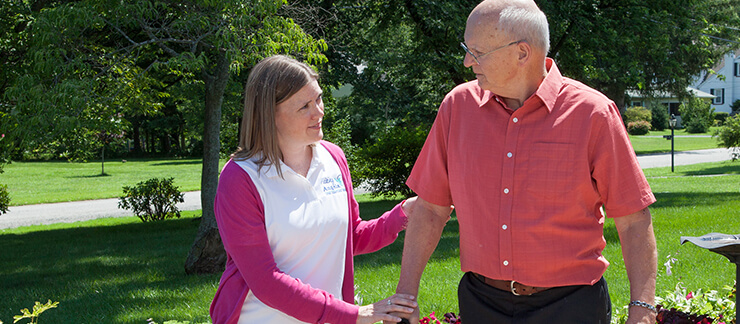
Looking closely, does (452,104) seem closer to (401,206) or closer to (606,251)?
(401,206)

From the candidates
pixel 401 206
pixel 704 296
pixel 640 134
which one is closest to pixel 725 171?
pixel 704 296

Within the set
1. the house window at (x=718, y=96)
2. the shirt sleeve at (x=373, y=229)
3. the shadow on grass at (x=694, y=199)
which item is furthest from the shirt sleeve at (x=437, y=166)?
the house window at (x=718, y=96)

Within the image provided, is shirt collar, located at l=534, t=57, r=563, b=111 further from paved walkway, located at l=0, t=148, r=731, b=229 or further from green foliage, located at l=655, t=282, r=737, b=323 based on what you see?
paved walkway, located at l=0, t=148, r=731, b=229

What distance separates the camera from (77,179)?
101 ft

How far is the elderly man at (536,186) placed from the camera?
88.3 inches

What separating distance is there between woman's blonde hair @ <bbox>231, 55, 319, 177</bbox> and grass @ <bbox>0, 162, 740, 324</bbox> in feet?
11.5

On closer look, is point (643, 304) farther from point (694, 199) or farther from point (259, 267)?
point (694, 199)

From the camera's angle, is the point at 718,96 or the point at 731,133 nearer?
the point at 731,133

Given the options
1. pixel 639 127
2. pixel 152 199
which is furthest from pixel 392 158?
pixel 639 127

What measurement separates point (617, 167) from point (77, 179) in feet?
106

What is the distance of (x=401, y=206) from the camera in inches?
112

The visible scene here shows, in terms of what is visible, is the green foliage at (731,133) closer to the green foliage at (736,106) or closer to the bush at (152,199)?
the bush at (152,199)

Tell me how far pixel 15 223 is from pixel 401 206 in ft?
54.5

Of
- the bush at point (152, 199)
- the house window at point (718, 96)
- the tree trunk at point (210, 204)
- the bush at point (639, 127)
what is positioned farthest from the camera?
the house window at point (718, 96)
